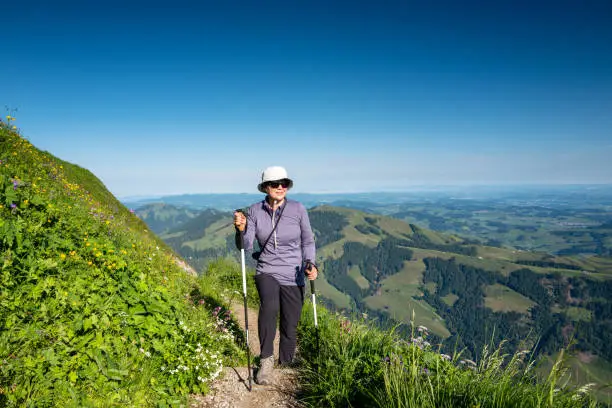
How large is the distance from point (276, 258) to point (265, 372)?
1925 millimetres

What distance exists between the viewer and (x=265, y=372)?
5.48 metres

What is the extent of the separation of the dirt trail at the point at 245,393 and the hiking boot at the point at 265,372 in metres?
0.08

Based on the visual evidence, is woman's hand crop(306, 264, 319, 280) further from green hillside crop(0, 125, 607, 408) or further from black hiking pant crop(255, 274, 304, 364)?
green hillside crop(0, 125, 607, 408)

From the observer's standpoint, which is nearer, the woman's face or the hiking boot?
the hiking boot

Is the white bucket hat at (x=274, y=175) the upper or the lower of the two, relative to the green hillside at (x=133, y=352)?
upper

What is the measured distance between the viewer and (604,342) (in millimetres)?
178625

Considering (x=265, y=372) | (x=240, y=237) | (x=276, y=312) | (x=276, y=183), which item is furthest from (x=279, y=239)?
(x=265, y=372)

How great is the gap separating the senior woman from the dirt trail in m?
0.26

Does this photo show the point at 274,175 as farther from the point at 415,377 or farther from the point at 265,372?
the point at 415,377

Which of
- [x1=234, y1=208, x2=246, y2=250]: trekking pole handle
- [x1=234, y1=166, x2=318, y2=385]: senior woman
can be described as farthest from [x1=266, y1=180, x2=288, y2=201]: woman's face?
[x1=234, y1=208, x2=246, y2=250]: trekking pole handle

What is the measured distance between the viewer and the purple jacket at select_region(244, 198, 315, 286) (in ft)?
18.7

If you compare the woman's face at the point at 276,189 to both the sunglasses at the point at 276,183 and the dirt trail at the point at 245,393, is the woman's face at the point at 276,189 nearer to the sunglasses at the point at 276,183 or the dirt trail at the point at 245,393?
the sunglasses at the point at 276,183

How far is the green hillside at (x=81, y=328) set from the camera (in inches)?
143

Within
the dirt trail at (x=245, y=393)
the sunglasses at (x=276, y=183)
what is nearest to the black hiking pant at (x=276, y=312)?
the dirt trail at (x=245, y=393)
